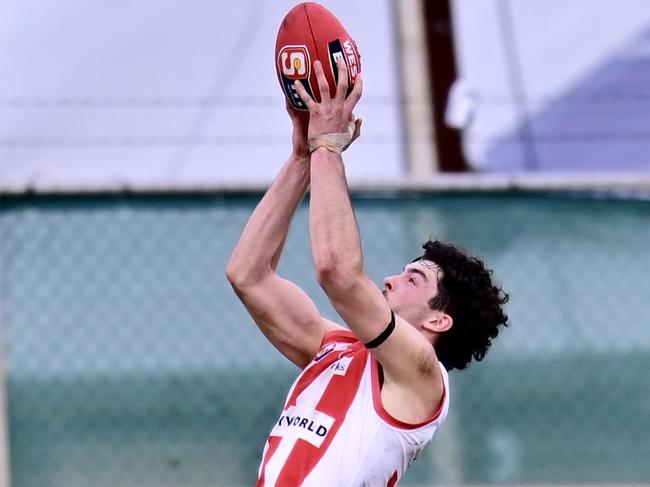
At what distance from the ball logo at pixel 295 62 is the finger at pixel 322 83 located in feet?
0.15

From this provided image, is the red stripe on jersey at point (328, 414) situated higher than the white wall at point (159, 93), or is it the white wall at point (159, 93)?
the white wall at point (159, 93)

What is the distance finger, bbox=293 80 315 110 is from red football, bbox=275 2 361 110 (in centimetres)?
1

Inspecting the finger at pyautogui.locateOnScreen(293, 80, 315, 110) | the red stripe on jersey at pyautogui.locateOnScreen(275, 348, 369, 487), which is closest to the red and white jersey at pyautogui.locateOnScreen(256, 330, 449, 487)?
the red stripe on jersey at pyautogui.locateOnScreen(275, 348, 369, 487)

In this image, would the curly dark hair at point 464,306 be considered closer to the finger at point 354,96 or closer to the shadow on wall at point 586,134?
the finger at point 354,96

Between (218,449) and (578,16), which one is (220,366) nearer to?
(218,449)

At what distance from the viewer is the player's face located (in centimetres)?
419

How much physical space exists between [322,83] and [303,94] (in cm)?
8

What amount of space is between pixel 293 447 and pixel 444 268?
696mm

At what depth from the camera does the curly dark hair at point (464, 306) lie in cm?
424

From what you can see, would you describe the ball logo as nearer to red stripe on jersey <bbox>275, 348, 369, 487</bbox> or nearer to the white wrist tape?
the white wrist tape

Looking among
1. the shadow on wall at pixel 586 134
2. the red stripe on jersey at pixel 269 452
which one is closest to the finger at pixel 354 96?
the red stripe on jersey at pixel 269 452

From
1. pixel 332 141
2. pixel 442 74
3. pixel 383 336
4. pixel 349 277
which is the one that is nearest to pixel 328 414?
pixel 383 336

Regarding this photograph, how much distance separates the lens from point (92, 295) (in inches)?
243

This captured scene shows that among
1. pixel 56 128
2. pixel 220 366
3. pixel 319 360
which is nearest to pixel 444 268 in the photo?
pixel 319 360
